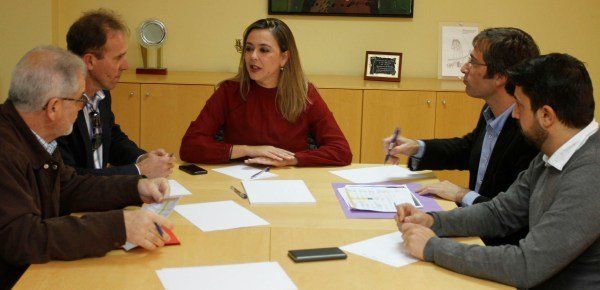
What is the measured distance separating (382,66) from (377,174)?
2126 millimetres

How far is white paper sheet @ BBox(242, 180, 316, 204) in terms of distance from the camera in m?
2.35

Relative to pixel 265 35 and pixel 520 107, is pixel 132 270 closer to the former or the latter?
pixel 520 107

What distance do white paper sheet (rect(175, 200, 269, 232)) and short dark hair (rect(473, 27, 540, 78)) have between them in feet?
4.11

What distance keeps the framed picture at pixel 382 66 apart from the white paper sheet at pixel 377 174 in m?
1.89

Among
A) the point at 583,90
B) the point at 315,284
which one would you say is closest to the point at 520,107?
the point at 583,90

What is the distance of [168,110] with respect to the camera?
448 cm

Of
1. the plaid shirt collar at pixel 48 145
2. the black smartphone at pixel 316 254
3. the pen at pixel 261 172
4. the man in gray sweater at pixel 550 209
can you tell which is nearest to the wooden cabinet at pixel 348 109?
the pen at pixel 261 172

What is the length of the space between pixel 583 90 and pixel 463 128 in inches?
110

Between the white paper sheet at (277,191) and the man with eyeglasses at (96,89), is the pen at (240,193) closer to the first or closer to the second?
the white paper sheet at (277,191)

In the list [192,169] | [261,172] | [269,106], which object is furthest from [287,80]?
[192,169]

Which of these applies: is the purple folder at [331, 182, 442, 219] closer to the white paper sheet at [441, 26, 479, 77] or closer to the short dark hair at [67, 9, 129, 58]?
the short dark hair at [67, 9, 129, 58]

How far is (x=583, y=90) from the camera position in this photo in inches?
69.6

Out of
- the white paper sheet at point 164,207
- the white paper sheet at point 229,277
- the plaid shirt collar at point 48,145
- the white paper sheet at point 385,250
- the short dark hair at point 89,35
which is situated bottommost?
the white paper sheet at point 229,277

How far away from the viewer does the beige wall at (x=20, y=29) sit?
182 inches
